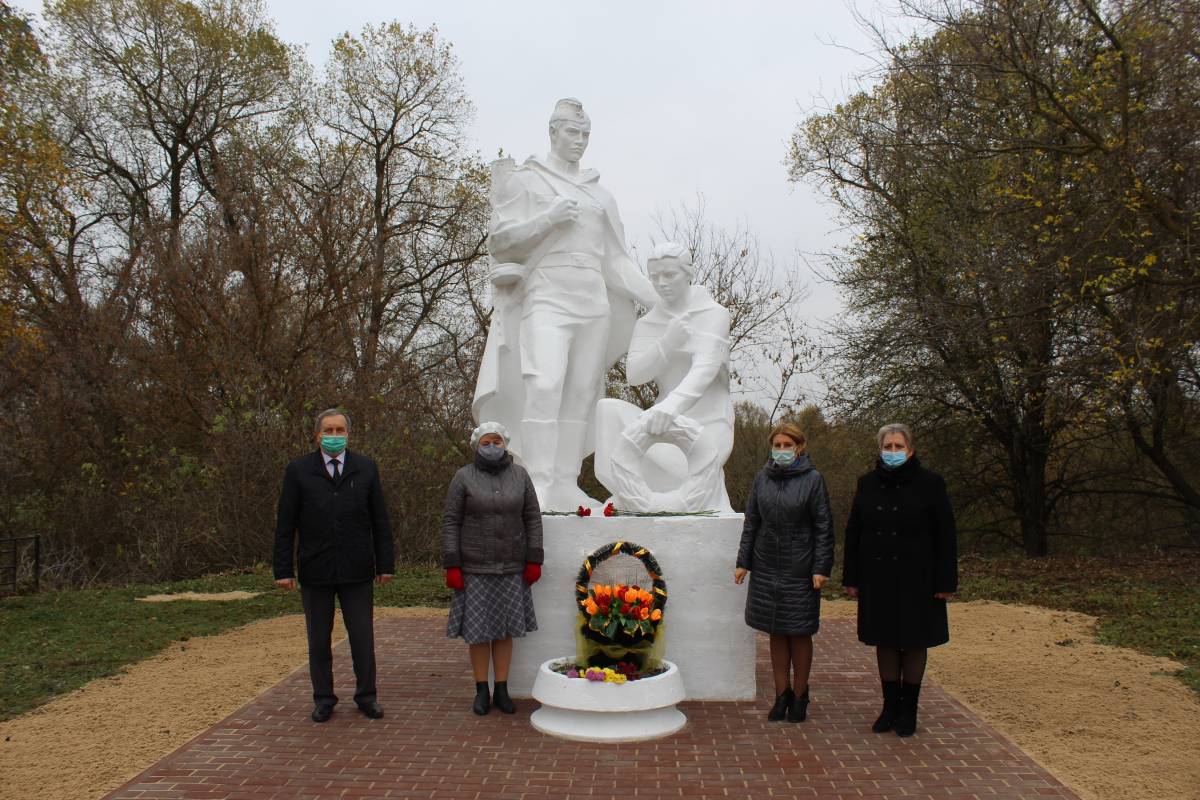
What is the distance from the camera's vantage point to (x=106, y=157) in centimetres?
1719

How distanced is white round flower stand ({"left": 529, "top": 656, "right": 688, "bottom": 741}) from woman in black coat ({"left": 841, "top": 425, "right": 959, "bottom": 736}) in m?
0.97

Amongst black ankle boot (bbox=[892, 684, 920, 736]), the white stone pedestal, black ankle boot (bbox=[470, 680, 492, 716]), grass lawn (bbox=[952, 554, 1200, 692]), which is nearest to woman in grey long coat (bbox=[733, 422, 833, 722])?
the white stone pedestal

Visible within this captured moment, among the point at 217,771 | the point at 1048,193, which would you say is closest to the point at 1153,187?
the point at 1048,193

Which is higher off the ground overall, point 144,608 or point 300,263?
point 300,263

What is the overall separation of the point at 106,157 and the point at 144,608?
36.4 feet

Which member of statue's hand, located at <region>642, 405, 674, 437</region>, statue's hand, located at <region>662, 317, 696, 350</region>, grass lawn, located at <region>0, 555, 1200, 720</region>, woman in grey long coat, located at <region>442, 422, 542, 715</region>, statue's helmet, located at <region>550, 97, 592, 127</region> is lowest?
grass lawn, located at <region>0, 555, 1200, 720</region>

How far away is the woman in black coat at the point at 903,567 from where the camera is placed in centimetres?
458

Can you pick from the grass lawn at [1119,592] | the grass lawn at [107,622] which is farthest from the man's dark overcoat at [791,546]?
the grass lawn at [107,622]

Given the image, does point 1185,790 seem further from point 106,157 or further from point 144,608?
point 106,157

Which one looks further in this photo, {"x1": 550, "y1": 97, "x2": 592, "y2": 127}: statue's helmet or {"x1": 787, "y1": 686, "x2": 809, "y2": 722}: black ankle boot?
{"x1": 550, "y1": 97, "x2": 592, "y2": 127}: statue's helmet

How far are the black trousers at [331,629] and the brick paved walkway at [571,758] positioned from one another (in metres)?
0.16

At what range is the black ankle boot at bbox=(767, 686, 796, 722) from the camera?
4918mm

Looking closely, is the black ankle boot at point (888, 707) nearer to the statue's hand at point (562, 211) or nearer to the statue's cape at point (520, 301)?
the statue's cape at point (520, 301)

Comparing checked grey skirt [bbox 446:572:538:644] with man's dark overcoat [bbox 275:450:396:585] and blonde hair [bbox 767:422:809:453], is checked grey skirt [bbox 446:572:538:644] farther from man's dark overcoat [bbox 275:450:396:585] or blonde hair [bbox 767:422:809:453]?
blonde hair [bbox 767:422:809:453]
